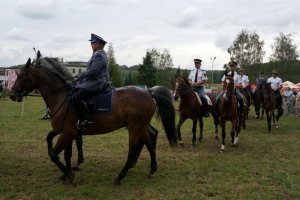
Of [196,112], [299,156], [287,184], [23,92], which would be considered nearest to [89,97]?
[23,92]

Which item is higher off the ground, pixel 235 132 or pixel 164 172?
pixel 235 132

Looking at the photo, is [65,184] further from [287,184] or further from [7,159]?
[287,184]

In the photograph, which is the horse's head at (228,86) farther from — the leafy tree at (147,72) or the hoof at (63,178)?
the leafy tree at (147,72)

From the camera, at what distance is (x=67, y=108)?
7.59m

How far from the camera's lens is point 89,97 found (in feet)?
25.0

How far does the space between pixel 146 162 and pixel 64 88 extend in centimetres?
317

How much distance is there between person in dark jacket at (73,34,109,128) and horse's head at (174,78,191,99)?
5.02 metres

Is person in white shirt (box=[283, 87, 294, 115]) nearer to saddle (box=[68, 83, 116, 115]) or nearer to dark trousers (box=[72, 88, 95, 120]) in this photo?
saddle (box=[68, 83, 116, 115])

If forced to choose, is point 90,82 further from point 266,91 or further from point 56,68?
point 266,91

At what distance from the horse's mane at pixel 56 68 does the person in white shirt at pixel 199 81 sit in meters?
6.12

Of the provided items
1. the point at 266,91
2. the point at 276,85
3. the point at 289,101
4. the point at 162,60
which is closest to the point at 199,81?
the point at 266,91

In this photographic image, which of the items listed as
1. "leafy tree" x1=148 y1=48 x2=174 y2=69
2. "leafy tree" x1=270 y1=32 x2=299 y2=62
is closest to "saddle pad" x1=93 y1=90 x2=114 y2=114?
"leafy tree" x1=270 y1=32 x2=299 y2=62

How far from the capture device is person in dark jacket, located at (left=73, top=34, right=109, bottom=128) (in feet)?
24.4

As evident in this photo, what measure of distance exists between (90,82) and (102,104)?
0.54 metres
